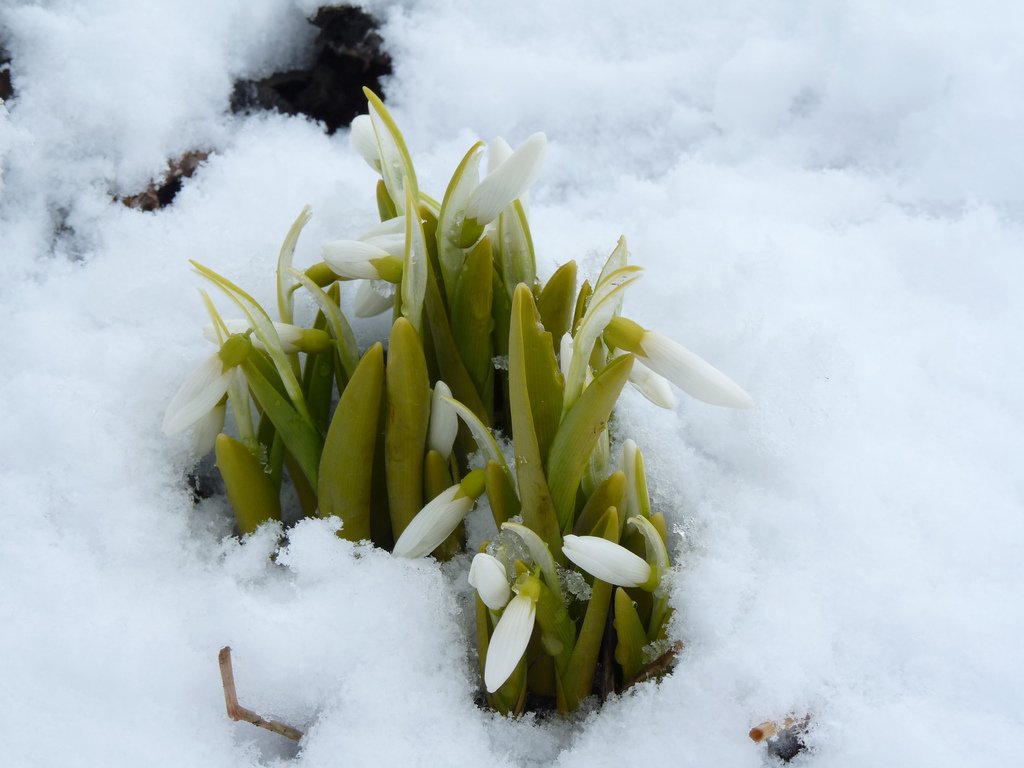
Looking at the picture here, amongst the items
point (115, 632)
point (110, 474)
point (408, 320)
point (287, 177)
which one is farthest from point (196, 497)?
point (287, 177)

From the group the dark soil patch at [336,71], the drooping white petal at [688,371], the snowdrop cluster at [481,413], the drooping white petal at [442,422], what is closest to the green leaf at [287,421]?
the snowdrop cluster at [481,413]

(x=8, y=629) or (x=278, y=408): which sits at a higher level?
(x=278, y=408)

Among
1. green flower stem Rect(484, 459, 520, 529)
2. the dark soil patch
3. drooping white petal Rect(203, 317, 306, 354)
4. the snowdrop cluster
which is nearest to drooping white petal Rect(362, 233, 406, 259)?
the snowdrop cluster

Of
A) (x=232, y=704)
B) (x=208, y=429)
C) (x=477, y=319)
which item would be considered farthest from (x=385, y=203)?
(x=232, y=704)

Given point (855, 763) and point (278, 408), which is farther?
point (278, 408)

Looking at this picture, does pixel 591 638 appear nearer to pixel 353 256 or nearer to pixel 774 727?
pixel 774 727

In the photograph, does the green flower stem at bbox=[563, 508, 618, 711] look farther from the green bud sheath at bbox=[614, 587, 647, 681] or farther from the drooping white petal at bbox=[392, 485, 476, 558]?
the drooping white petal at bbox=[392, 485, 476, 558]

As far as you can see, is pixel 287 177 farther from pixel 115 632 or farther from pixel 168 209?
pixel 115 632
